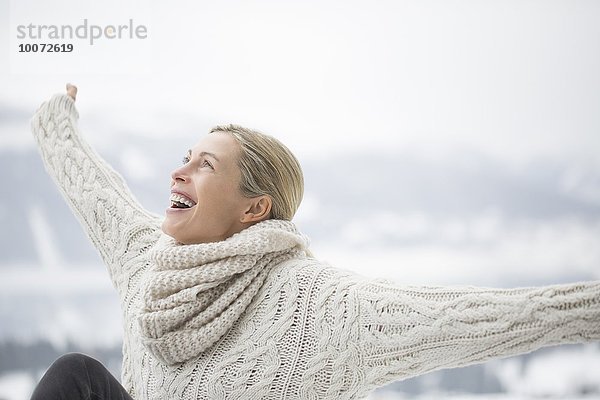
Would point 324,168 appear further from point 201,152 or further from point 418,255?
point 201,152

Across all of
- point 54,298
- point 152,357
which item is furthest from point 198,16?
point 152,357

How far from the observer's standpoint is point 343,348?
1308 mm

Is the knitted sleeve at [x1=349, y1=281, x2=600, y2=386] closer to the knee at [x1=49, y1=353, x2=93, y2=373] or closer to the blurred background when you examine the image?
the knee at [x1=49, y1=353, x2=93, y2=373]

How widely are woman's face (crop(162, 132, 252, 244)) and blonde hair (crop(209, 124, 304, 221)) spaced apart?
0.06 feet

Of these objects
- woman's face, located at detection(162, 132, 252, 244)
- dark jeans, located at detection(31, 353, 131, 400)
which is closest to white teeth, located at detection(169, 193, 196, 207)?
woman's face, located at detection(162, 132, 252, 244)

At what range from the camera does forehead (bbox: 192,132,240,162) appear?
154 centimetres

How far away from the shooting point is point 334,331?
4.33 feet

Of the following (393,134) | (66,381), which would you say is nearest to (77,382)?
(66,381)

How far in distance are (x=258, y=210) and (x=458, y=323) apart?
20.6 inches

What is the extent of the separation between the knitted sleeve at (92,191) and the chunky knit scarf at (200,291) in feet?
1.02

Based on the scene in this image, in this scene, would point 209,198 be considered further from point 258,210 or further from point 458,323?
point 458,323

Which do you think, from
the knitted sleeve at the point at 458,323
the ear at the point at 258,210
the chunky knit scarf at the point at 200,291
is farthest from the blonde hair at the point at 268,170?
the knitted sleeve at the point at 458,323

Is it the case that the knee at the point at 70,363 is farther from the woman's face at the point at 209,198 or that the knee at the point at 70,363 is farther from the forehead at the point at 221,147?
the forehead at the point at 221,147

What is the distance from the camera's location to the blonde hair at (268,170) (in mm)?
1538
